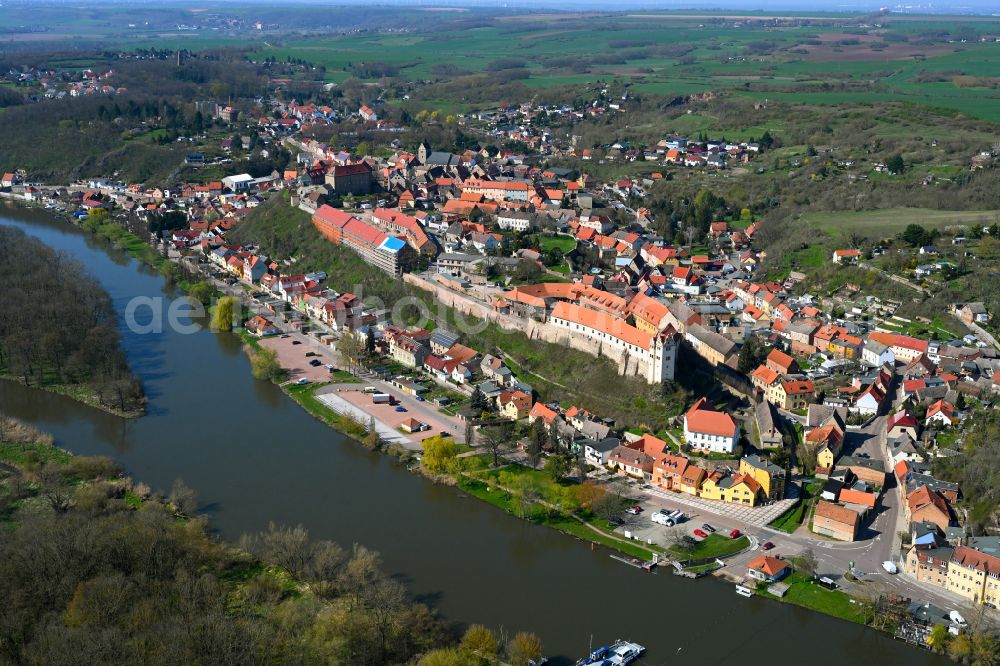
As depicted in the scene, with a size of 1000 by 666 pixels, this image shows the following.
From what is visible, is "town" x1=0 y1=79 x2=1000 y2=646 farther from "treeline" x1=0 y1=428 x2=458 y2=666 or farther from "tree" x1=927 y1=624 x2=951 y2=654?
"treeline" x1=0 y1=428 x2=458 y2=666

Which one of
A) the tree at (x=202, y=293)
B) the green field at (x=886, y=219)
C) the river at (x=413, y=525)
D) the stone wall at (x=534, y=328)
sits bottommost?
the river at (x=413, y=525)

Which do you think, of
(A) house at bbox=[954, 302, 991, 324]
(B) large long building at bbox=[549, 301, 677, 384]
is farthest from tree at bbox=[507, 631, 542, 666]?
(A) house at bbox=[954, 302, 991, 324]

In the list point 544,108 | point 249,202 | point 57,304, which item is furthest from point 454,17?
point 57,304

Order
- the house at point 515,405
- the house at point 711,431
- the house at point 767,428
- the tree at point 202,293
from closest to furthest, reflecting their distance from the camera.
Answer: the house at point 711,431
the house at point 767,428
the house at point 515,405
the tree at point 202,293

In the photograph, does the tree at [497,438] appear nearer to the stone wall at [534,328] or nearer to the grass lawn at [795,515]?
the stone wall at [534,328]

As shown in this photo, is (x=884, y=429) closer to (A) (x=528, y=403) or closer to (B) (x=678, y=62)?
(A) (x=528, y=403)

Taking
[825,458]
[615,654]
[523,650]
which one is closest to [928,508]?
[825,458]

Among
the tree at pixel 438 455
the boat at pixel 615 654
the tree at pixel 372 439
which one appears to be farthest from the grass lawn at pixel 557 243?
the boat at pixel 615 654

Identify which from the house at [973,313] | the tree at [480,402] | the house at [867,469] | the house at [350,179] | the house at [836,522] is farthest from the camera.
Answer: the house at [350,179]
